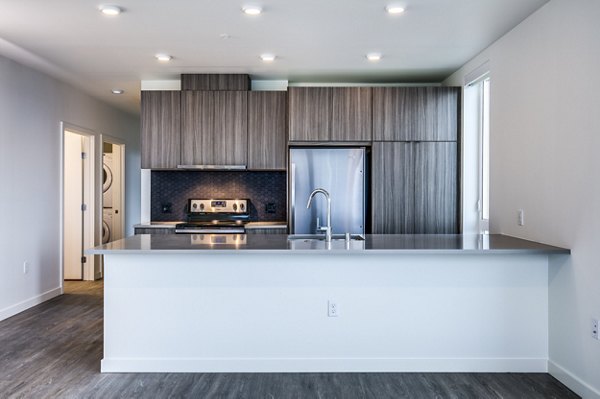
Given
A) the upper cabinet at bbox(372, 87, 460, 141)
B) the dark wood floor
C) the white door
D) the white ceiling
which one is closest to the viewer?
the dark wood floor

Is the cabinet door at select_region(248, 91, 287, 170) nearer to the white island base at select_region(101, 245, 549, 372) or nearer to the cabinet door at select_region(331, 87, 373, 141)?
the cabinet door at select_region(331, 87, 373, 141)

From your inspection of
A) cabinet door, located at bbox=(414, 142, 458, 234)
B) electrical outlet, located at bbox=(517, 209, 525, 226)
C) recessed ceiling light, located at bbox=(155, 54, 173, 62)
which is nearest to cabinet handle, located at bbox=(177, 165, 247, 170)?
recessed ceiling light, located at bbox=(155, 54, 173, 62)

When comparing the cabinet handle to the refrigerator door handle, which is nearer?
the refrigerator door handle

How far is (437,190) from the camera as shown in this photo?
184 inches

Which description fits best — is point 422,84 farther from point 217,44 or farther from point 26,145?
point 26,145

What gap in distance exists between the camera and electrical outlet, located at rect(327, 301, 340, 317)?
299 centimetres

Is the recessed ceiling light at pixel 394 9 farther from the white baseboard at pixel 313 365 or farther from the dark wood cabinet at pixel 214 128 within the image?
the white baseboard at pixel 313 365

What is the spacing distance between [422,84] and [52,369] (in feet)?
14.7

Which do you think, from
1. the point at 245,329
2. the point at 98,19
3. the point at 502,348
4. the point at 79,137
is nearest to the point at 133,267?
the point at 245,329

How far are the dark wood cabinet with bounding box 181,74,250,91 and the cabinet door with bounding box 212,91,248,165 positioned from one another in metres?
0.07

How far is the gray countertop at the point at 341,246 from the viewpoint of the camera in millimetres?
2744

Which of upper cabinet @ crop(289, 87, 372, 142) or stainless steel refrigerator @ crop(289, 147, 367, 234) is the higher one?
upper cabinet @ crop(289, 87, 372, 142)

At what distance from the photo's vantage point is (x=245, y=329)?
9.84 ft

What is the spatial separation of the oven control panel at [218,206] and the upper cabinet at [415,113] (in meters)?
1.71
